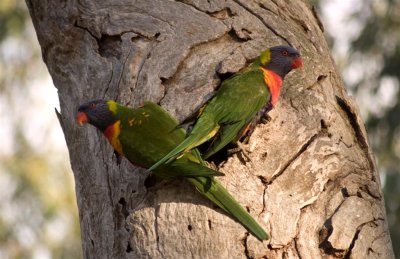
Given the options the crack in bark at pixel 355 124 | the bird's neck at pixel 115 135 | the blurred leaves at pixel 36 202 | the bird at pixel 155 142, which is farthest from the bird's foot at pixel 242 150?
the blurred leaves at pixel 36 202

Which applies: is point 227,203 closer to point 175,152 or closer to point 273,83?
point 175,152

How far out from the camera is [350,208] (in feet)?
9.34

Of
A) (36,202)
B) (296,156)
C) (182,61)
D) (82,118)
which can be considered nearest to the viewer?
(296,156)

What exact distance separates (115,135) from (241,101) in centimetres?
58

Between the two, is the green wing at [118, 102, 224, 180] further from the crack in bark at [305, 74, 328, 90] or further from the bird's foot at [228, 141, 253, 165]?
the crack in bark at [305, 74, 328, 90]

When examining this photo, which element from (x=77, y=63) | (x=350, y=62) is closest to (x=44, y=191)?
(x=350, y=62)

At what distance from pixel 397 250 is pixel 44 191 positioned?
376cm

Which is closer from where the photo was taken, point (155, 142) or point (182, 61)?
point (155, 142)

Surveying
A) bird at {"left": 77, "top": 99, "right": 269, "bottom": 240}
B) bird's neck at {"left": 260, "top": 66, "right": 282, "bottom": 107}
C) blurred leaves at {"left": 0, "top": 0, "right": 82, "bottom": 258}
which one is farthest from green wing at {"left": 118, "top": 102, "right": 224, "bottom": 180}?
blurred leaves at {"left": 0, "top": 0, "right": 82, "bottom": 258}

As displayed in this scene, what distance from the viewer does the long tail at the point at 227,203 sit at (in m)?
2.62

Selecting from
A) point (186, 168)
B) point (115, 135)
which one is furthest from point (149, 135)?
point (186, 168)

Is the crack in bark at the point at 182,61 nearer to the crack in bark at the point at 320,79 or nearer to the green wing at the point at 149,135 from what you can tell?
the green wing at the point at 149,135

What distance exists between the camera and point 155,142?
285 cm

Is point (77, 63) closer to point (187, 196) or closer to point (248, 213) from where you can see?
point (187, 196)
